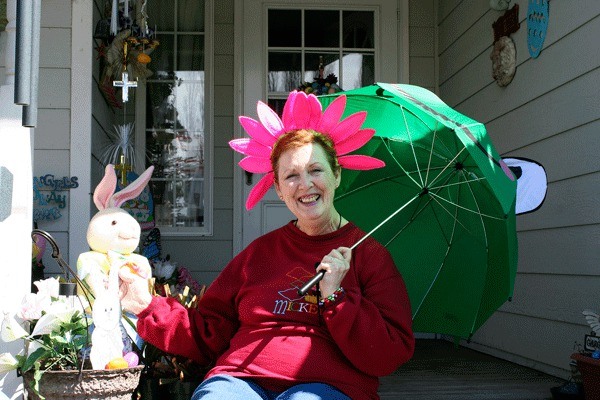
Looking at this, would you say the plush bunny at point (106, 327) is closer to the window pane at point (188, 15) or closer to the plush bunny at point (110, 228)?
the plush bunny at point (110, 228)

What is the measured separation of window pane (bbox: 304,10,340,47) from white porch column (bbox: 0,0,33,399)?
3.22 meters

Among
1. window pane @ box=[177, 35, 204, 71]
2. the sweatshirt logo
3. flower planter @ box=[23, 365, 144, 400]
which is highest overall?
window pane @ box=[177, 35, 204, 71]

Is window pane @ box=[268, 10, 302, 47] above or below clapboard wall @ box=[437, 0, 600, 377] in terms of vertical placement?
above

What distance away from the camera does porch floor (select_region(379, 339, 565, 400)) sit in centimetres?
330

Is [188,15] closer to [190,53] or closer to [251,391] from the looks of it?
[190,53]

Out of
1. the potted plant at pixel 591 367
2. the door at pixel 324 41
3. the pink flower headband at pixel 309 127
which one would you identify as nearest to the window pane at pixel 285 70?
the door at pixel 324 41

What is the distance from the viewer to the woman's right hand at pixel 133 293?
2045mm

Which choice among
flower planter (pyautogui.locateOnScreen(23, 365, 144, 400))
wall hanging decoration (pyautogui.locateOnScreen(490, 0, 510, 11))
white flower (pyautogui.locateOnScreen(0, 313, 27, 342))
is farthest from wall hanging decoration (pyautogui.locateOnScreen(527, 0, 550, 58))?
white flower (pyautogui.locateOnScreen(0, 313, 27, 342))

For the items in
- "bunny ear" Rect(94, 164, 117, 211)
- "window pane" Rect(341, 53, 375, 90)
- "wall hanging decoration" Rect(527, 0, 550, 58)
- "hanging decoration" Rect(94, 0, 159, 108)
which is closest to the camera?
"bunny ear" Rect(94, 164, 117, 211)

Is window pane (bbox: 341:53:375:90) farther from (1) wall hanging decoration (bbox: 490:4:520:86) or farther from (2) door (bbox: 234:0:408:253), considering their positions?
(1) wall hanging decoration (bbox: 490:4:520:86)

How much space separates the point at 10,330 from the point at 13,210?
16.0 inches

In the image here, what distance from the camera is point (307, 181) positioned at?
1.98 m

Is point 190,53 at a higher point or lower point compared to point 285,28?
lower

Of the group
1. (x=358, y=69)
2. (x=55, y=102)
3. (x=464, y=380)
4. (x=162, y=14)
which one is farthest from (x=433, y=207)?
(x=162, y=14)
